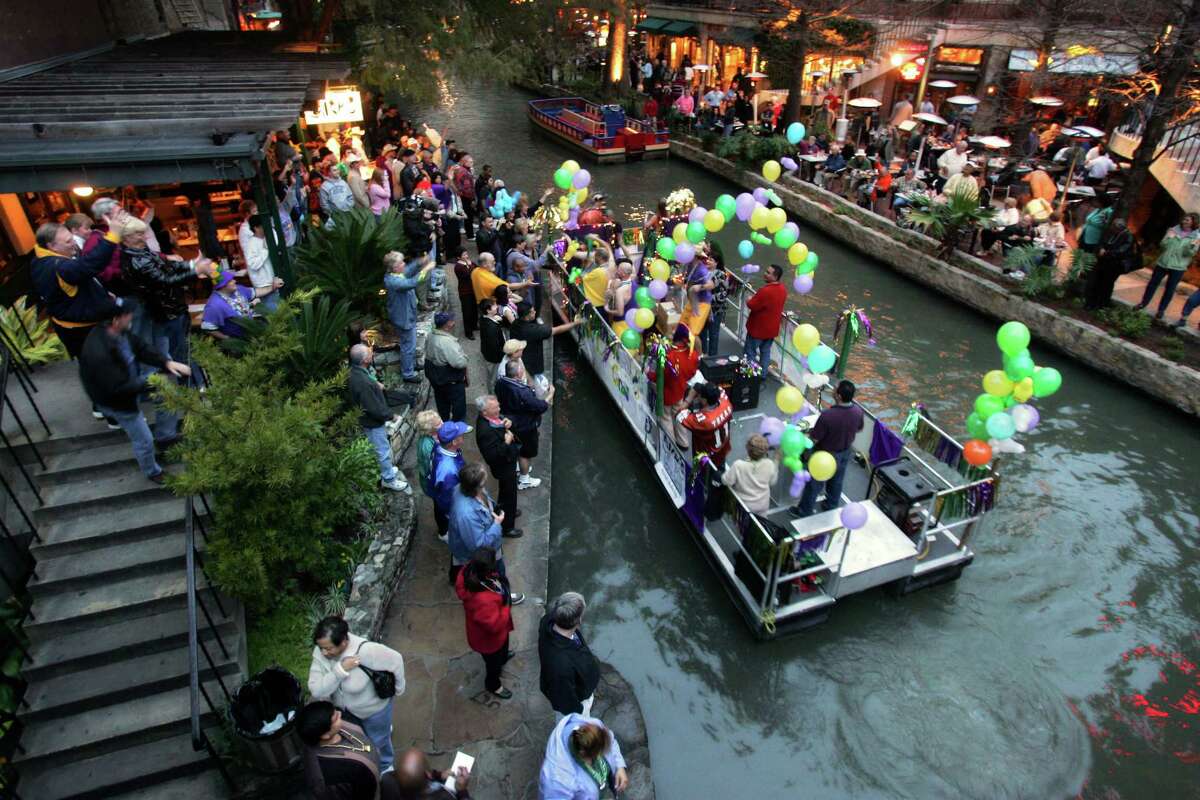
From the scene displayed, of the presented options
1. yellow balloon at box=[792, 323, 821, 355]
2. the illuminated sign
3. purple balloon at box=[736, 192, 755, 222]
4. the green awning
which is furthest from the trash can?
the green awning

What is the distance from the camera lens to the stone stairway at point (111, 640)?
16.4ft

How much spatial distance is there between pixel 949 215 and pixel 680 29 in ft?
77.5

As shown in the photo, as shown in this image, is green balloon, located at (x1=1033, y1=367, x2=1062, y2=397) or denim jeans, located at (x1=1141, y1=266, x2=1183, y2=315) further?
denim jeans, located at (x1=1141, y1=266, x2=1183, y2=315)

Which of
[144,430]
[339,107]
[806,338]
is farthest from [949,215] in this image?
[144,430]

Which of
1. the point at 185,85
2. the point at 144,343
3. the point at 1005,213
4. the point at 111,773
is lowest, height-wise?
the point at 111,773

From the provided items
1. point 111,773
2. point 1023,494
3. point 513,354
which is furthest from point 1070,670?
point 111,773

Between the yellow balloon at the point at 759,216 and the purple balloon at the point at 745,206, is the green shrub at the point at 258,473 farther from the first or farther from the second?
the yellow balloon at the point at 759,216

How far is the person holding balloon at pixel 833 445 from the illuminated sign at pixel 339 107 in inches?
506

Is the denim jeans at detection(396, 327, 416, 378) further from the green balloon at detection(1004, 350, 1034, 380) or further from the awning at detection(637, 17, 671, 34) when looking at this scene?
the awning at detection(637, 17, 671, 34)

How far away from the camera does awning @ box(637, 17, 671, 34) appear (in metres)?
33.8

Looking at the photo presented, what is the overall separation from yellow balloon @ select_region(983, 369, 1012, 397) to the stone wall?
546cm

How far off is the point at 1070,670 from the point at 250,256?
9861 millimetres

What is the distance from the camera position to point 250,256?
27.5 ft

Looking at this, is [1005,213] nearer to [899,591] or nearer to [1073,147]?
[1073,147]
